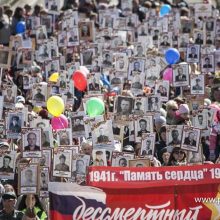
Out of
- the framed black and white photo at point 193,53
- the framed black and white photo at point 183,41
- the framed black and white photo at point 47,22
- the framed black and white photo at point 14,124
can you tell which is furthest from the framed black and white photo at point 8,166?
the framed black and white photo at point 47,22

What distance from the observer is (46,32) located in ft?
85.4

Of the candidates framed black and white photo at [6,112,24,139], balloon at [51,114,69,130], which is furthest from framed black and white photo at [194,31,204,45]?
framed black and white photo at [6,112,24,139]

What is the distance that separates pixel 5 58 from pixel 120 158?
744 cm

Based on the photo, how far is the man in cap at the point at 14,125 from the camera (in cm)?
1756

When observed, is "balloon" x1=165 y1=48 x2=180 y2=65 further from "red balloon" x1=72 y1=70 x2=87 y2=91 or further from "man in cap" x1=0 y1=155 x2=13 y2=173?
"man in cap" x1=0 y1=155 x2=13 y2=173

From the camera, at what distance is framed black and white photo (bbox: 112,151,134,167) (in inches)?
625

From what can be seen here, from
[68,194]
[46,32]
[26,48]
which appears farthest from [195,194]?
[46,32]

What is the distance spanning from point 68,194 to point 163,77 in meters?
10.6

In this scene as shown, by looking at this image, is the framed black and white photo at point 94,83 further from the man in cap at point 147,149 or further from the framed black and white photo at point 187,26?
the framed black and white photo at point 187,26

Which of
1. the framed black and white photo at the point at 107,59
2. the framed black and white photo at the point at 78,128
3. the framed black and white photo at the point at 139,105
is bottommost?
the framed black and white photo at the point at 78,128

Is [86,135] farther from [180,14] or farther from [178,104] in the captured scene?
[180,14]

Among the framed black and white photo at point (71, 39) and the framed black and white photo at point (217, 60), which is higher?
the framed black and white photo at point (71, 39)

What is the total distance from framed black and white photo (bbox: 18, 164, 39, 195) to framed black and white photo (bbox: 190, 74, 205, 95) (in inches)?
246

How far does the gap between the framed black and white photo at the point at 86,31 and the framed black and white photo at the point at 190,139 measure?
8.73 meters
